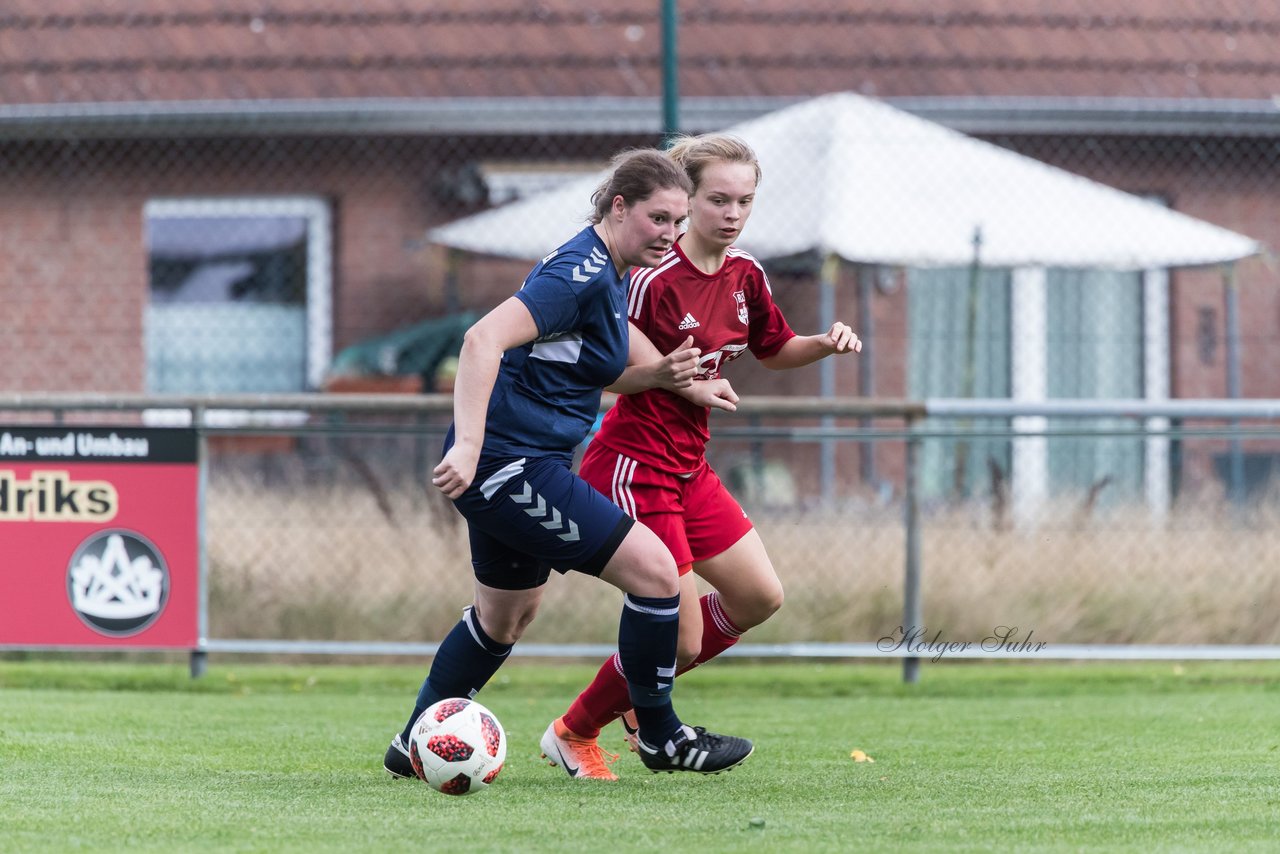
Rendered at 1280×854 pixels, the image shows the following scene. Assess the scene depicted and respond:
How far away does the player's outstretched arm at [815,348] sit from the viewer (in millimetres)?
4953

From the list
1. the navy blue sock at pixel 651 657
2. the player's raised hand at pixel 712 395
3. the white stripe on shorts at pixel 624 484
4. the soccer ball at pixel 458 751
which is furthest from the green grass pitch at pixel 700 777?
the player's raised hand at pixel 712 395

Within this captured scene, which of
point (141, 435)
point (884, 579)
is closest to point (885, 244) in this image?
point (884, 579)

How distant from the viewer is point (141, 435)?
742cm

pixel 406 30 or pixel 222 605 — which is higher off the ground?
pixel 406 30

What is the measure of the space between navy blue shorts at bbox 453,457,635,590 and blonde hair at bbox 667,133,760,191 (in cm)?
97

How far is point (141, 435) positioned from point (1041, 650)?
12.9ft

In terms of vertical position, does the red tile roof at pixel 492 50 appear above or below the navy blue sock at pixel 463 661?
above

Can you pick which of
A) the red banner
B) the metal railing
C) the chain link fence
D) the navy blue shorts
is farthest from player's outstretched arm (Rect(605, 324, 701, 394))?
the red banner

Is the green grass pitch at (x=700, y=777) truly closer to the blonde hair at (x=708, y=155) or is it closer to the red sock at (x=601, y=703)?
the red sock at (x=601, y=703)

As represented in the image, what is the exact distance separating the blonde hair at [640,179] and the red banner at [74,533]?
11.2ft

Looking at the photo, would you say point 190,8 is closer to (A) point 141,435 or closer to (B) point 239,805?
(A) point 141,435

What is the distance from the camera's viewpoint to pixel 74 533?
7367 millimetres

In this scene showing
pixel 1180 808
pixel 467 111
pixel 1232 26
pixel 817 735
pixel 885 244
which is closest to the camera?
pixel 1180 808

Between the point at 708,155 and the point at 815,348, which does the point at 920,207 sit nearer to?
the point at 815,348
